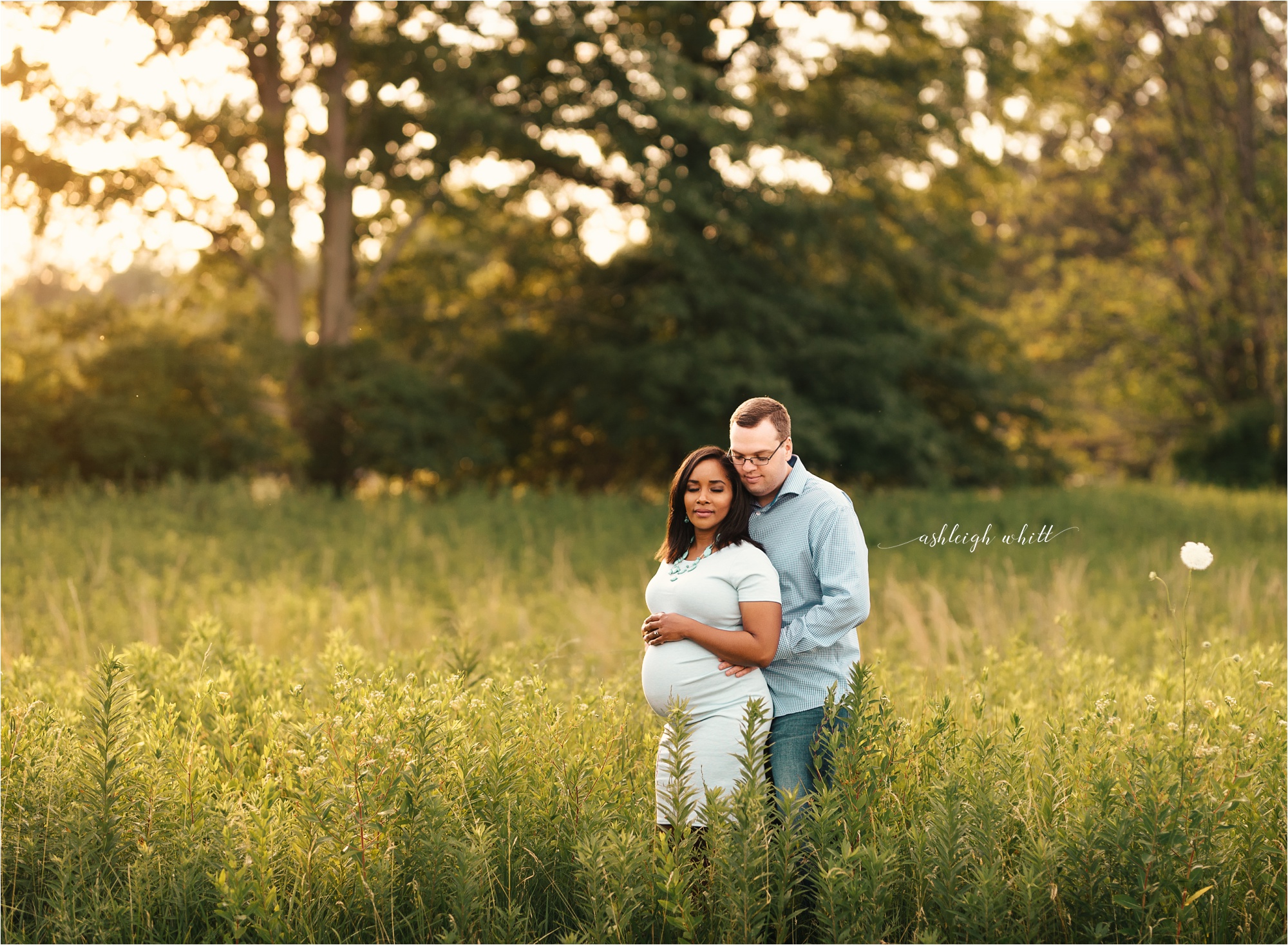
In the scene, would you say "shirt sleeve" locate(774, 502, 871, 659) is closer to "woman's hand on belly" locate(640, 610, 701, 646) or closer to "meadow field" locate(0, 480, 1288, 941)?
"meadow field" locate(0, 480, 1288, 941)

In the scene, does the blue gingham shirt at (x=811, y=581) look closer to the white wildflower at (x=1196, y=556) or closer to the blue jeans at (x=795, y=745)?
the blue jeans at (x=795, y=745)

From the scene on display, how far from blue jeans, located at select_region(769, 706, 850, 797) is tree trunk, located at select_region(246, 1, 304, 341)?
1528 centimetres

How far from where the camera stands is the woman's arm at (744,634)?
3.71m

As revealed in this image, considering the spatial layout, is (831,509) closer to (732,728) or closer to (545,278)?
(732,728)

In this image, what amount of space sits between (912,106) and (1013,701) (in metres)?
Result: 19.1

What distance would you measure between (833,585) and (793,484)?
1.34ft

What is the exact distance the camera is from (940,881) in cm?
371

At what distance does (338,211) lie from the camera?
2067cm

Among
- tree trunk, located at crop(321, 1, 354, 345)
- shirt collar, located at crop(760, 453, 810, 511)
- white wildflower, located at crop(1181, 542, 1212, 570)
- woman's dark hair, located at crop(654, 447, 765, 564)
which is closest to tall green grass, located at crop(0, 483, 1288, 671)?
white wildflower, located at crop(1181, 542, 1212, 570)

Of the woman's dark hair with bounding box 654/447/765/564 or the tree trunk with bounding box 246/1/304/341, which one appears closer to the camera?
the woman's dark hair with bounding box 654/447/765/564

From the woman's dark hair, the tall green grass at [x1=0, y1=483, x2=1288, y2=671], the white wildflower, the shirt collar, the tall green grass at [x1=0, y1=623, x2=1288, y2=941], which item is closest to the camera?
the tall green grass at [x1=0, y1=623, x2=1288, y2=941]

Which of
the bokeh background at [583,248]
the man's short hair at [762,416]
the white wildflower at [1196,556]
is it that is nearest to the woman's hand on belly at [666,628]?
the man's short hair at [762,416]

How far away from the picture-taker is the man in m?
3.81

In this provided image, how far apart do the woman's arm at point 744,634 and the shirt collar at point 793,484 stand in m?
0.43
